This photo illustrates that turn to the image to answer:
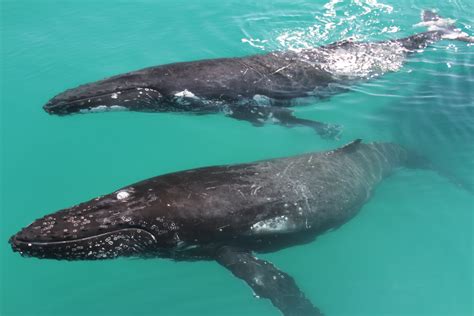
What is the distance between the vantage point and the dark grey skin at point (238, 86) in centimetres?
1459

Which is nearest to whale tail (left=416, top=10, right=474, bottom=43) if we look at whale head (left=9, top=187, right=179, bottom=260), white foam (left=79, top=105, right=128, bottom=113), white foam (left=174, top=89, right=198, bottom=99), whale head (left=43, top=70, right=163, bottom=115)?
white foam (left=174, top=89, right=198, bottom=99)

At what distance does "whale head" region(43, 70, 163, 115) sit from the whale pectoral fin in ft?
19.0

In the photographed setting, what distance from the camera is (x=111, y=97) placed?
47.4ft

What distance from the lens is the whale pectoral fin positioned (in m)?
10.5

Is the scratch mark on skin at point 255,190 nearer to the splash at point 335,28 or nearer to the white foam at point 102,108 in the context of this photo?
the white foam at point 102,108

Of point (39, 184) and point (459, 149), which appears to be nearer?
point (39, 184)

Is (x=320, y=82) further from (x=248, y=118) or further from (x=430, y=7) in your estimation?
(x=430, y=7)

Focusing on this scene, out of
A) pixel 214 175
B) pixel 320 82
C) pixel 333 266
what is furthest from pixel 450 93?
pixel 214 175

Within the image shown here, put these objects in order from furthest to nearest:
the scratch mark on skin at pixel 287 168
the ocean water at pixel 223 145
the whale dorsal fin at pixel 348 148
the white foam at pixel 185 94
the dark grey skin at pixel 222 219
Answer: the white foam at pixel 185 94, the whale dorsal fin at pixel 348 148, the scratch mark on skin at pixel 287 168, the ocean water at pixel 223 145, the dark grey skin at pixel 222 219

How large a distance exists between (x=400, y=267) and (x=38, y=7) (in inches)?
762

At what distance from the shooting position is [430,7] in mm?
22094

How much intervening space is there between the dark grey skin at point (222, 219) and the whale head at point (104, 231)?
19 millimetres

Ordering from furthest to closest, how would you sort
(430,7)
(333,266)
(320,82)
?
(430,7) < (320,82) < (333,266)

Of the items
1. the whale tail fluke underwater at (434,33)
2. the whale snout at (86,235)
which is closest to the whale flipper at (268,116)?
the whale tail fluke underwater at (434,33)
